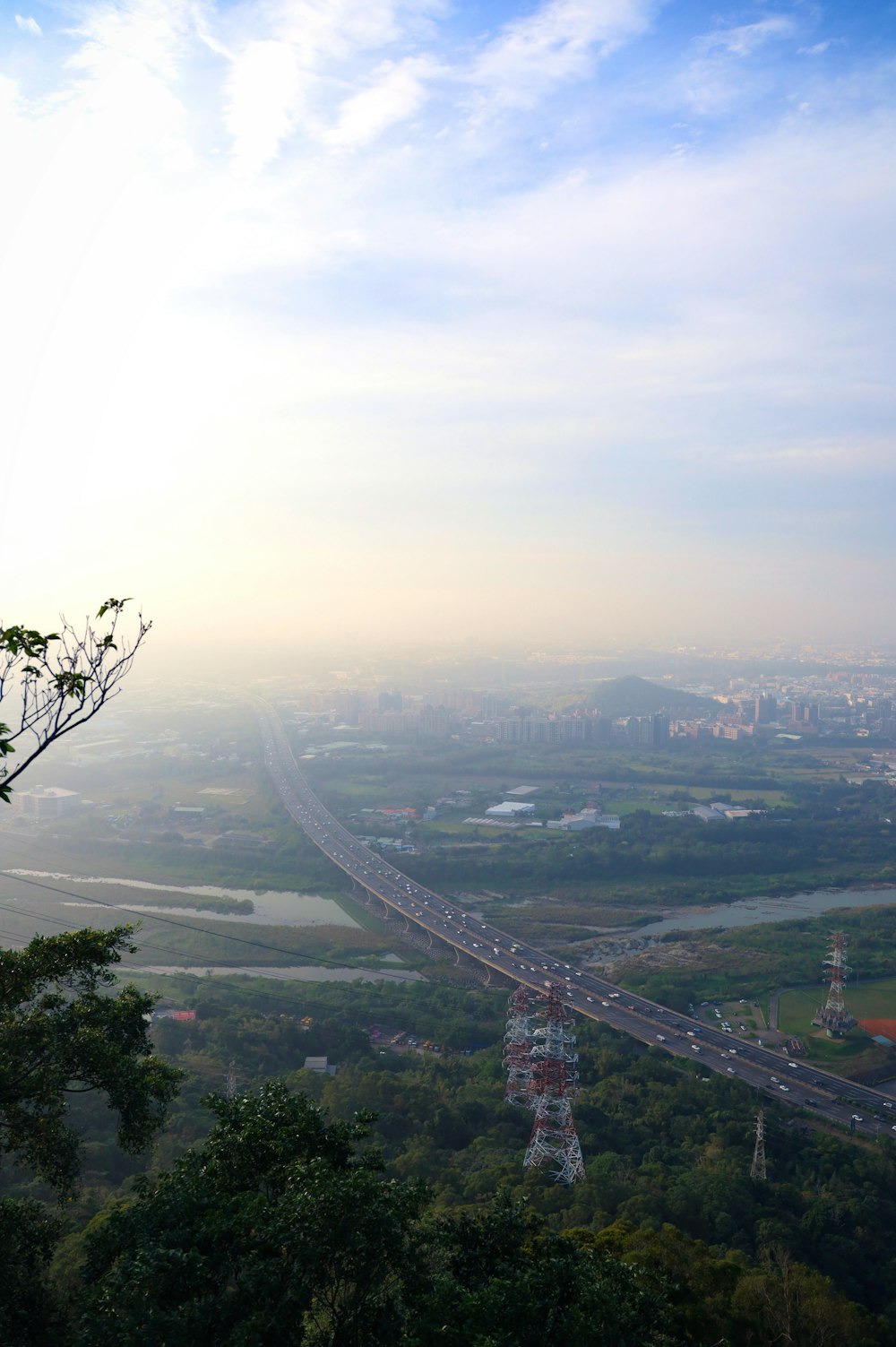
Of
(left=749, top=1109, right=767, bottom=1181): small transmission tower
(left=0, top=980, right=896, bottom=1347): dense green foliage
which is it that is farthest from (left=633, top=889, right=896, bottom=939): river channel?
→ (left=749, top=1109, right=767, bottom=1181): small transmission tower

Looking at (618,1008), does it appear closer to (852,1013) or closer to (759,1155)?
(852,1013)

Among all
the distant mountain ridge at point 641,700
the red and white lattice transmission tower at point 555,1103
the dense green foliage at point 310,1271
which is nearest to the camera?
the dense green foliage at point 310,1271

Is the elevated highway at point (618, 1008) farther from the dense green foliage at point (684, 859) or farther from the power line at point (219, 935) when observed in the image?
the power line at point (219, 935)

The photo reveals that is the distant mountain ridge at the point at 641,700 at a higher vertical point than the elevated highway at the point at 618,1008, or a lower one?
higher

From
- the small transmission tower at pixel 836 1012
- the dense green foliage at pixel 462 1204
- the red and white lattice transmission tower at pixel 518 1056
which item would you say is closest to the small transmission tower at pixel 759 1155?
the dense green foliage at pixel 462 1204

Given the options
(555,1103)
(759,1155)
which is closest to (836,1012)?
(759,1155)

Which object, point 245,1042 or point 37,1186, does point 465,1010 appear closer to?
point 245,1042
